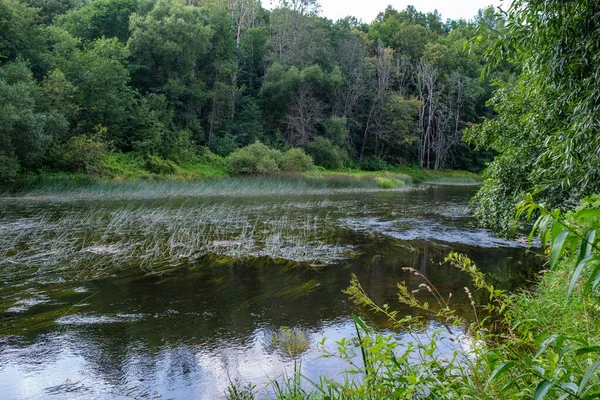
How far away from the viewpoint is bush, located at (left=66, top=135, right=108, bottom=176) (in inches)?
1003

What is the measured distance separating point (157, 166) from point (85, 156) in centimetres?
600

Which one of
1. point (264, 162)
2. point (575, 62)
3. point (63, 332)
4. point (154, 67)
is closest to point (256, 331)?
point (63, 332)

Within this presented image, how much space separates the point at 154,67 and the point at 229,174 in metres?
11.6

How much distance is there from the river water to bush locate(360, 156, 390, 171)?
33.2 meters

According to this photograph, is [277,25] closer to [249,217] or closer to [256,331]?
[249,217]

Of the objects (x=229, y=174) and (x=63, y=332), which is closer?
(x=63, y=332)

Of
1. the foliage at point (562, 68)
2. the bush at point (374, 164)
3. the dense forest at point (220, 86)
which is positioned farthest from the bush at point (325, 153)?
the foliage at point (562, 68)

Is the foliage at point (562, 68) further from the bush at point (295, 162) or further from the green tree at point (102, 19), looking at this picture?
the green tree at point (102, 19)

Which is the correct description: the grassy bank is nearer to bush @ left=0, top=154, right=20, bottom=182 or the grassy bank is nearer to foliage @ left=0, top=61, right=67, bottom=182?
bush @ left=0, top=154, right=20, bottom=182

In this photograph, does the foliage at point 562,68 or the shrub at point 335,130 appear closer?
the foliage at point 562,68

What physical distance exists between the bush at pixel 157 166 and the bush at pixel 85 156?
473cm

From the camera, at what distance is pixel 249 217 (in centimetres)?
1598

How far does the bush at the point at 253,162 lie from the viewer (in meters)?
33.8

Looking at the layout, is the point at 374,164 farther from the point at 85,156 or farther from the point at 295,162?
the point at 85,156
